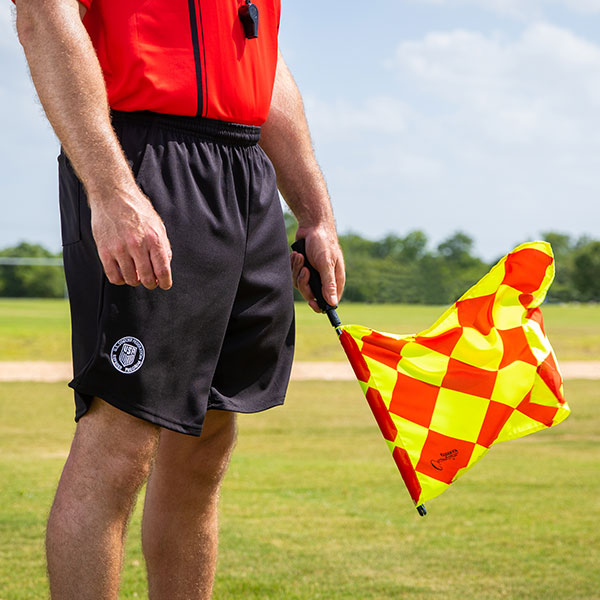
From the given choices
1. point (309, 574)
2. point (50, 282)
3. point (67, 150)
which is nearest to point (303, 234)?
point (67, 150)

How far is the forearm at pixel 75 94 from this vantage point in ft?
4.60

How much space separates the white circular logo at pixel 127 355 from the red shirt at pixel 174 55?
16.1 inches

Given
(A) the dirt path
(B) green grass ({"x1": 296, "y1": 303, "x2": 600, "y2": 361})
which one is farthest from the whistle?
(B) green grass ({"x1": 296, "y1": 303, "x2": 600, "y2": 361})

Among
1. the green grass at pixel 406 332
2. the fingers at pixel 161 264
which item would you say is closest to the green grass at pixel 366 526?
the fingers at pixel 161 264

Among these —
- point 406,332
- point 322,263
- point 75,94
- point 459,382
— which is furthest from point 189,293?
point 406,332

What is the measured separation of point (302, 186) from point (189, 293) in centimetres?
58

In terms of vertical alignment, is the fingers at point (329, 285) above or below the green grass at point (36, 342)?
above

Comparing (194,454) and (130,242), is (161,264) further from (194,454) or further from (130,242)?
(194,454)

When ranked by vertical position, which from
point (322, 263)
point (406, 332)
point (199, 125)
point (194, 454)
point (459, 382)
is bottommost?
point (406, 332)

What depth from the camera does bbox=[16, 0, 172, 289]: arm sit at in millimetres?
1382

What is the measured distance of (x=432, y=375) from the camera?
191cm

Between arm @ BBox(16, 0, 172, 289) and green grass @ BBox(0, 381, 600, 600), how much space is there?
1476 millimetres

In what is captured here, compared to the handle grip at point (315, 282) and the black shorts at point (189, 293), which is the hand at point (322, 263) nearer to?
the handle grip at point (315, 282)

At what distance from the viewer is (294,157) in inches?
78.7
